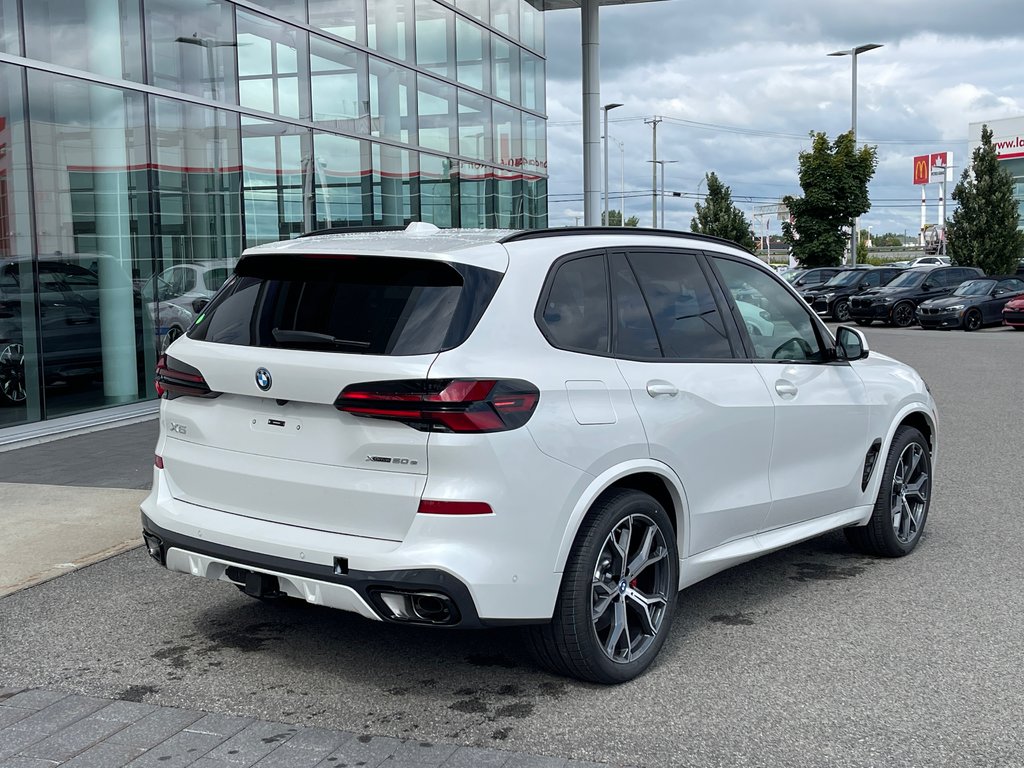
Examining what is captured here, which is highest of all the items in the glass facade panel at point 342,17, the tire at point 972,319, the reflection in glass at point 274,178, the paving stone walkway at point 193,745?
the glass facade panel at point 342,17

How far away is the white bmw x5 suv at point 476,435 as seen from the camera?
3920 mm

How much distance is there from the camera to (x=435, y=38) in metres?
20.6

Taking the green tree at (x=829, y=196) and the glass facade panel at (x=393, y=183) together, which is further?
the green tree at (x=829, y=196)

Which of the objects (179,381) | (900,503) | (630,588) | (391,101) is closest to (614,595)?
(630,588)

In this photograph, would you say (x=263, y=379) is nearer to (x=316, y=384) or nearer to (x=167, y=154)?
(x=316, y=384)

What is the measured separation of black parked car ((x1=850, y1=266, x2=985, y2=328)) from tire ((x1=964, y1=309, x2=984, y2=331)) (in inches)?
70.5

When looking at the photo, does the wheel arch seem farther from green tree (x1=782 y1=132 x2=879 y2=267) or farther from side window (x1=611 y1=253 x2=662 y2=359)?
green tree (x1=782 y1=132 x2=879 y2=267)

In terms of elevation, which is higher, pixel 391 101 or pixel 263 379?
pixel 391 101

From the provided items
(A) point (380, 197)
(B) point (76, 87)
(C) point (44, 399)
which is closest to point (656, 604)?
(C) point (44, 399)

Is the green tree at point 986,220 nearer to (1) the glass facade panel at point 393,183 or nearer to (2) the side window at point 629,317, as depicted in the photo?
(1) the glass facade panel at point 393,183

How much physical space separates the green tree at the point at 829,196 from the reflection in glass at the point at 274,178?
27628 mm

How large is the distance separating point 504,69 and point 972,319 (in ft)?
49.3

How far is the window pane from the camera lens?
660 inches

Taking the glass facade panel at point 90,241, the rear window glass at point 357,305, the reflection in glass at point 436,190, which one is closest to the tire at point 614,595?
the rear window glass at point 357,305
